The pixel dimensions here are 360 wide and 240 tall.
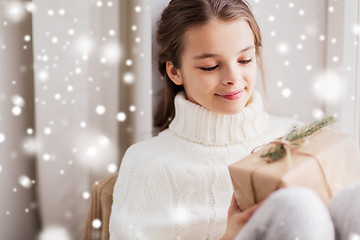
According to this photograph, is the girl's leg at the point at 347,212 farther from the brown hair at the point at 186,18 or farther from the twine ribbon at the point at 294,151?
the brown hair at the point at 186,18

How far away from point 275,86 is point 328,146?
0.54 m

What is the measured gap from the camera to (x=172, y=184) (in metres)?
0.95

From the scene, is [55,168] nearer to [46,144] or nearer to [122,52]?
[46,144]

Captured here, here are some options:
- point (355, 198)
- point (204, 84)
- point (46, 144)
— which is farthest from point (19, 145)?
point (355, 198)

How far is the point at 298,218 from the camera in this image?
0.59 m

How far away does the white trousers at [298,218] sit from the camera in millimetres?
591

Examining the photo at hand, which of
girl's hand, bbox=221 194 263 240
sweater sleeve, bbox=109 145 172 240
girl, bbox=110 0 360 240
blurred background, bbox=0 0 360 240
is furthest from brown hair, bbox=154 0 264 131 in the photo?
girl's hand, bbox=221 194 263 240

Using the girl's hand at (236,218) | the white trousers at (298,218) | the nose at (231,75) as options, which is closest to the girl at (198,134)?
the nose at (231,75)

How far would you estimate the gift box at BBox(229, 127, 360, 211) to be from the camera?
620 millimetres

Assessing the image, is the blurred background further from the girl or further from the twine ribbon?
the twine ribbon

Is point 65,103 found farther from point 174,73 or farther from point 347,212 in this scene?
point 347,212

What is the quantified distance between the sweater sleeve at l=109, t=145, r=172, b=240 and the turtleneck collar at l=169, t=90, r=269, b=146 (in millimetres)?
136

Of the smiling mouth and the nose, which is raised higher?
the nose

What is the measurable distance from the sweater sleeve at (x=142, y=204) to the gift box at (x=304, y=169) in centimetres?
29
